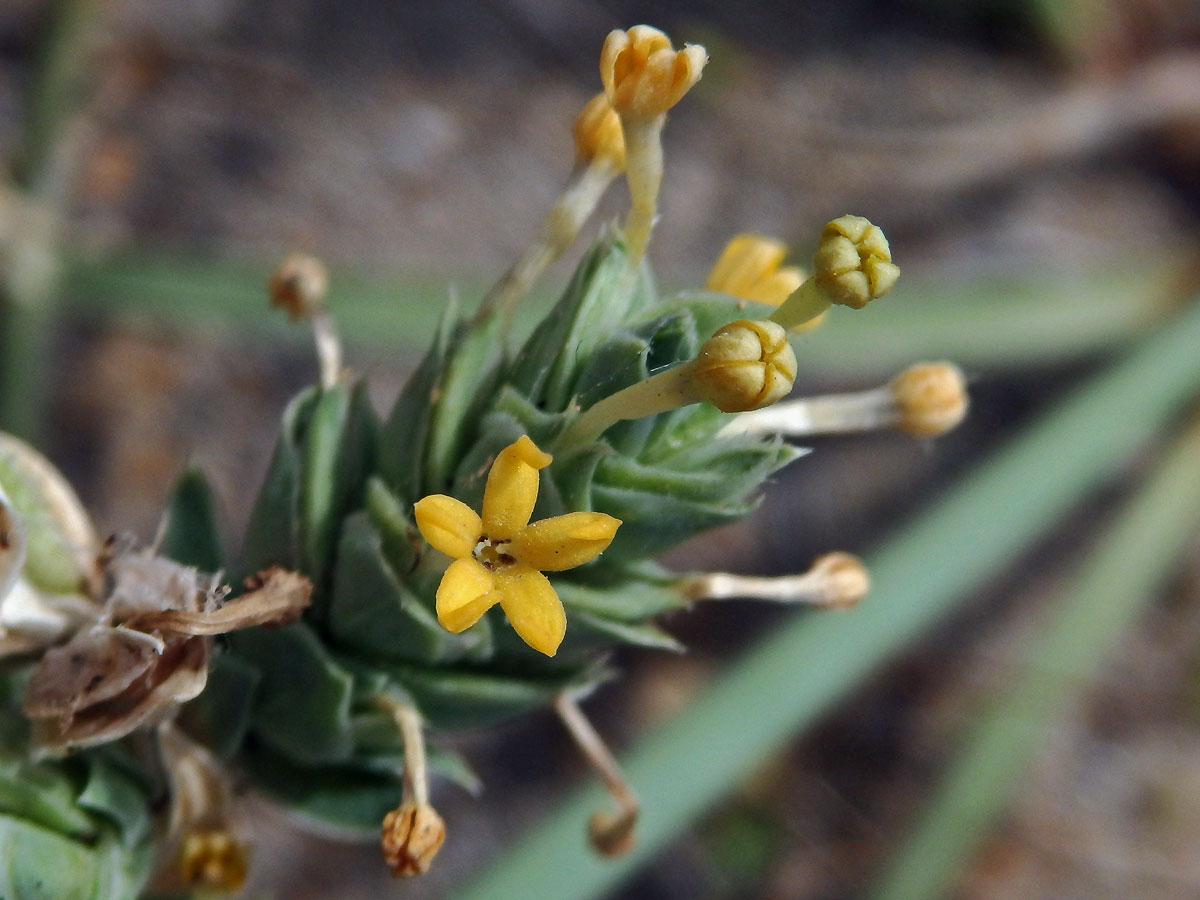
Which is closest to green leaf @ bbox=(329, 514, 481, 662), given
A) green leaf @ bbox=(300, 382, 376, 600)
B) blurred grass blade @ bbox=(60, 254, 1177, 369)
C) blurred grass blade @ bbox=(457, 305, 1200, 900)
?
green leaf @ bbox=(300, 382, 376, 600)

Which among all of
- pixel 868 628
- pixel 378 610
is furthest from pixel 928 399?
pixel 868 628

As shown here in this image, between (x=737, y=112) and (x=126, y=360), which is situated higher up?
(x=737, y=112)

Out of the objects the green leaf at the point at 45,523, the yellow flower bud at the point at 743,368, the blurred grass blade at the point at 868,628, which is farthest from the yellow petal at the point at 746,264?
the blurred grass blade at the point at 868,628

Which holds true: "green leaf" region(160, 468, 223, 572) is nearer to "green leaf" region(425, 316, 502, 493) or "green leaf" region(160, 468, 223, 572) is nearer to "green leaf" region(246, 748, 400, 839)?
"green leaf" region(246, 748, 400, 839)

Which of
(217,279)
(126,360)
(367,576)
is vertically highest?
(367,576)

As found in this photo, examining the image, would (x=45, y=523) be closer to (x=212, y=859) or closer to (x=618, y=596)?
(x=212, y=859)

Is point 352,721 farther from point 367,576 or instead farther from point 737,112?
point 737,112

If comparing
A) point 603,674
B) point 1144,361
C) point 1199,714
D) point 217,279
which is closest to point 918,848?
point 1144,361
